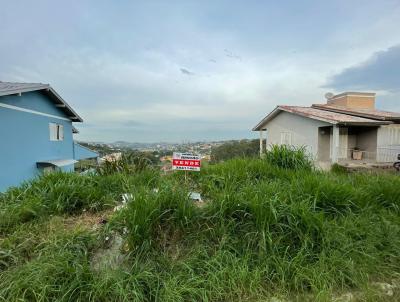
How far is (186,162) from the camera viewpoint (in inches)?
143

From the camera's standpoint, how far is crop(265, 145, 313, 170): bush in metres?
4.90

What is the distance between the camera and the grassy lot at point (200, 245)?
2.09m

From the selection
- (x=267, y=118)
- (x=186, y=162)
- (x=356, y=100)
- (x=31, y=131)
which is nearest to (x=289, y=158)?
(x=186, y=162)

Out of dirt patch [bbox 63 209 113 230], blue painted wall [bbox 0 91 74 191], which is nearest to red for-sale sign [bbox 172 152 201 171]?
dirt patch [bbox 63 209 113 230]

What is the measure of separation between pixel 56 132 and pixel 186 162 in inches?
583

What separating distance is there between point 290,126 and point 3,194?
655 inches

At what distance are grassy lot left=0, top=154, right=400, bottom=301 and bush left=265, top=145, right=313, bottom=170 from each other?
1.38 meters

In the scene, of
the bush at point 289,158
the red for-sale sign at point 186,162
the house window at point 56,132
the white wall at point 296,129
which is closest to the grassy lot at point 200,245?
the red for-sale sign at point 186,162

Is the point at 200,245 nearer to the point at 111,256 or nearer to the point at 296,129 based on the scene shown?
the point at 111,256

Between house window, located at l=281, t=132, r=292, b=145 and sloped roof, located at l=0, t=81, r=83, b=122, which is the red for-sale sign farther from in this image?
house window, located at l=281, t=132, r=292, b=145

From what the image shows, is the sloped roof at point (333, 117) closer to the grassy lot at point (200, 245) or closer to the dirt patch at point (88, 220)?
the grassy lot at point (200, 245)

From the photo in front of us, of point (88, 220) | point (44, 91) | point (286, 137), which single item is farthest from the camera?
point (286, 137)

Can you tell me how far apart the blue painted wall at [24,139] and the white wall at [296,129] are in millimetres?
12653

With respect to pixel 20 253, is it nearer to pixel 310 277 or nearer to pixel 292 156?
pixel 310 277
